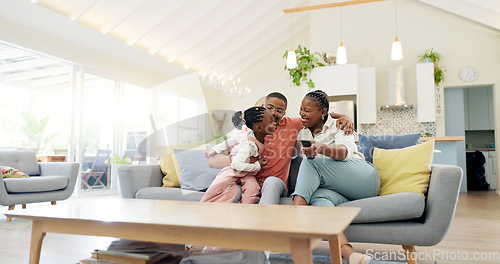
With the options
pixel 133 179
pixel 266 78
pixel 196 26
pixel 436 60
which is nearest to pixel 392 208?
pixel 133 179

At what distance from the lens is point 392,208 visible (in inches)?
74.8

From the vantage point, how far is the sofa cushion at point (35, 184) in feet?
11.5

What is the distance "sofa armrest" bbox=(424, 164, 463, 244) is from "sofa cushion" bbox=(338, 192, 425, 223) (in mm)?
62

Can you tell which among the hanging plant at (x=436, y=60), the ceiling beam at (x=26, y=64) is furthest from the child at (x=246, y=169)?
the hanging plant at (x=436, y=60)

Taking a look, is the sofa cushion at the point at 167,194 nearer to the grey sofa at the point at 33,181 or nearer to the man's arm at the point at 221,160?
the man's arm at the point at 221,160

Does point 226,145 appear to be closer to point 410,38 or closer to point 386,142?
point 386,142

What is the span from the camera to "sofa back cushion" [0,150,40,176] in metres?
3.97

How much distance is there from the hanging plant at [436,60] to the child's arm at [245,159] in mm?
5576

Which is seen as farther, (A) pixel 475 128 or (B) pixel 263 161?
(A) pixel 475 128

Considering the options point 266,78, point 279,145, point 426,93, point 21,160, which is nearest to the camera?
point 279,145

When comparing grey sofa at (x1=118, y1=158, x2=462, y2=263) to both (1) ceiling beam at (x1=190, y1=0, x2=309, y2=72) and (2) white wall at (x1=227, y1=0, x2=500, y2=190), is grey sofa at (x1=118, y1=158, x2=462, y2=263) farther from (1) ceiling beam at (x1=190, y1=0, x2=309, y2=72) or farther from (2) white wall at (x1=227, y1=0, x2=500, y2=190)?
(1) ceiling beam at (x1=190, y1=0, x2=309, y2=72)

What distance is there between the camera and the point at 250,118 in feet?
7.32

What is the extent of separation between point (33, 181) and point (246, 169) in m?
2.70

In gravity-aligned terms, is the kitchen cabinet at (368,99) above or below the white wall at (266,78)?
below
